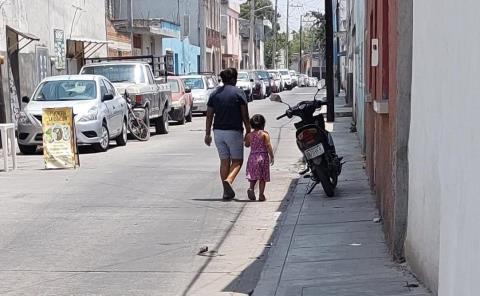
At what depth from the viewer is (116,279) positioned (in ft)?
25.4

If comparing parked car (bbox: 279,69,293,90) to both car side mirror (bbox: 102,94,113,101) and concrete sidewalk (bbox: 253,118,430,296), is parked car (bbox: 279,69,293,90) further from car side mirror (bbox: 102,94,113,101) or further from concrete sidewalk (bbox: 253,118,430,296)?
concrete sidewalk (bbox: 253,118,430,296)

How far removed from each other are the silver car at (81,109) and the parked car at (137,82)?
2.05 m

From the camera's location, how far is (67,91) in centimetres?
2048

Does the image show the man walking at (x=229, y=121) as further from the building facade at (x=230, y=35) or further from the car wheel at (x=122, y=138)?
the building facade at (x=230, y=35)

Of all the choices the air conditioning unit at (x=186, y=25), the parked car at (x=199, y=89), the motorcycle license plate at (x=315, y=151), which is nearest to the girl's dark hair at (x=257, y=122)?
the motorcycle license plate at (x=315, y=151)

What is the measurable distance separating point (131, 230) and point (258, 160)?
2.46 metres

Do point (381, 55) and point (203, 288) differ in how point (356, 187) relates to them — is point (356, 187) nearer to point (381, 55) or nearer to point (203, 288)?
point (381, 55)

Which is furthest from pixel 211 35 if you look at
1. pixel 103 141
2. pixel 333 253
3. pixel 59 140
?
pixel 333 253

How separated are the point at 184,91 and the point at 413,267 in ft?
81.5

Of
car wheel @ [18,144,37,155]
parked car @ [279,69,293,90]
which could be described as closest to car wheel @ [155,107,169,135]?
car wheel @ [18,144,37,155]

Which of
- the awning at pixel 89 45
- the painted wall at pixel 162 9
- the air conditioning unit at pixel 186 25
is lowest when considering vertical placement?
the awning at pixel 89 45

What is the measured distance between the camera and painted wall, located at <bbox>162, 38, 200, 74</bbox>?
5464 cm

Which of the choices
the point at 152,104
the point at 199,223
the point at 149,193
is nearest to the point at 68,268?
the point at 199,223

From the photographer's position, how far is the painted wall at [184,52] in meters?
54.6
